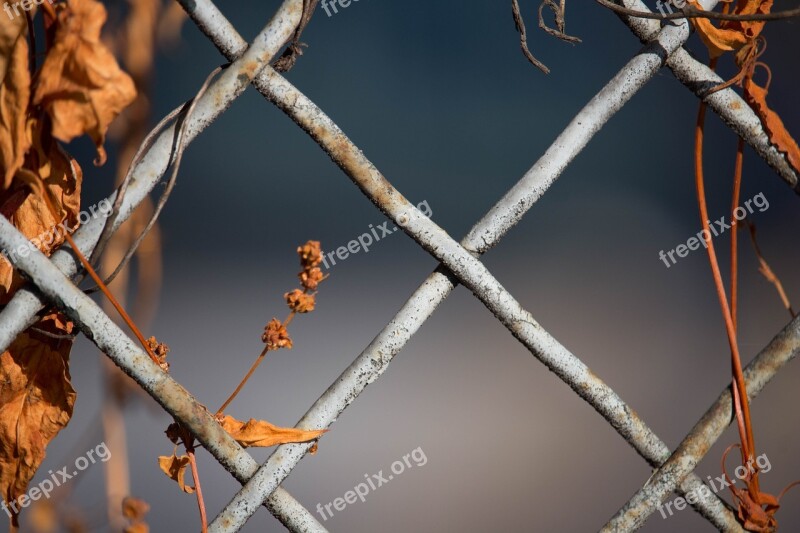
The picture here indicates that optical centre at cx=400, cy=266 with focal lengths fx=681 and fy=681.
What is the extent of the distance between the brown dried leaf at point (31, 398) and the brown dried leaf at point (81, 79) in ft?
0.48

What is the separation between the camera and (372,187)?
497mm

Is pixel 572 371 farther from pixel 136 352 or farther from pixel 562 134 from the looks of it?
pixel 136 352

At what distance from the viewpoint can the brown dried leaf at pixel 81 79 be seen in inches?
16.0

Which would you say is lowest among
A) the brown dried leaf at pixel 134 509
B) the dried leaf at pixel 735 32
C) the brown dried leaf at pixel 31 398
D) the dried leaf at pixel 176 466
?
the brown dried leaf at pixel 134 509

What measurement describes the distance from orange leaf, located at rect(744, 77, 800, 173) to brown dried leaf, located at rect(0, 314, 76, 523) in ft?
1.85

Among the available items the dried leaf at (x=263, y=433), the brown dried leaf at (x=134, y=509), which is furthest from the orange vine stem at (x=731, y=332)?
the brown dried leaf at (x=134, y=509)

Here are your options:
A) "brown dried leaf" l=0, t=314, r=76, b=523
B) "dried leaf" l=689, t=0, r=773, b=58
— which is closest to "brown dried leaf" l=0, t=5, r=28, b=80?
"brown dried leaf" l=0, t=314, r=76, b=523

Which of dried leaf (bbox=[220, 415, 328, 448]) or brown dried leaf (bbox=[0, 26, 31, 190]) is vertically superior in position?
brown dried leaf (bbox=[0, 26, 31, 190])

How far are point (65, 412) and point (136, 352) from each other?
0.08 metres

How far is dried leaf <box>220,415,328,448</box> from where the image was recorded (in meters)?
0.48

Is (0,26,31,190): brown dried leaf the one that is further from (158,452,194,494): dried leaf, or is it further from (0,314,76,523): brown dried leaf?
(158,452,194,494): dried leaf

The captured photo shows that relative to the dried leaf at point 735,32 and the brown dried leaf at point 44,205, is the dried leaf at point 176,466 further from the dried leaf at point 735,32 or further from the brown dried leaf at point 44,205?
the dried leaf at point 735,32

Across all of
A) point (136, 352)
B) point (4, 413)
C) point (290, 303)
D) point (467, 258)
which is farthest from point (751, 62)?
point (4, 413)

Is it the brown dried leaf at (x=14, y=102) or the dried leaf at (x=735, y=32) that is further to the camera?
the dried leaf at (x=735, y=32)
